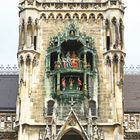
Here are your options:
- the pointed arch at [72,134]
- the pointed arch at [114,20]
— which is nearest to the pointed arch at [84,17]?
the pointed arch at [114,20]

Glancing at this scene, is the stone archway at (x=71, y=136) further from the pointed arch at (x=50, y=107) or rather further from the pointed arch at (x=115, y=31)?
the pointed arch at (x=115, y=31)

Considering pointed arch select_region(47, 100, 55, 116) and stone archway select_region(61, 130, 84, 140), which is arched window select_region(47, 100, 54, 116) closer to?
pointed arch select_region(47, 100, 55, 116)

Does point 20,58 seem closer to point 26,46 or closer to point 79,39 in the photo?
point 26,46

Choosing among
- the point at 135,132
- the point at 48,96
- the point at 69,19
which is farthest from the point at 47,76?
the point at 135,132

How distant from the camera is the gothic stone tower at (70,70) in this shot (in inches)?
1348

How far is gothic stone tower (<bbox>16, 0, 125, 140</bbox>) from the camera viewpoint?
34.2 metres

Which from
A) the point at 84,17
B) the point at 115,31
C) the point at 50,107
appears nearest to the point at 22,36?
the point at 84,17

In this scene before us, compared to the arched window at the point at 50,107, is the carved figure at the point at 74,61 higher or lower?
higher

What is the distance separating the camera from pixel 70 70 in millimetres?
35281

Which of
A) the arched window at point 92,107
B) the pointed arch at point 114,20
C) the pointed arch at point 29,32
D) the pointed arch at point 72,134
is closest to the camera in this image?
the pointed arch at point 72,134

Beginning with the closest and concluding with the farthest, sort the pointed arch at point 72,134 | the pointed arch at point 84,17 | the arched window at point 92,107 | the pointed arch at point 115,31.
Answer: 1. the pointed arch at point 72,134
2. the arched window at point 92,107
3. the pointed arch at point 115,31
4. the pointed arch at point 84,17

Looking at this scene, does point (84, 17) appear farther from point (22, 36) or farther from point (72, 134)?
point (72, 134)

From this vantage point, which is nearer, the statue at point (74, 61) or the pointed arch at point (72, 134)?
the pointed arch at point (72, 134)

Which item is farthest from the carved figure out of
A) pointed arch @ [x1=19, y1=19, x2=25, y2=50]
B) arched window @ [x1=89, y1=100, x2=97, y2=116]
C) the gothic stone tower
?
pointed arch @ [x1=19, y1=19, x2=25, y2=50]
